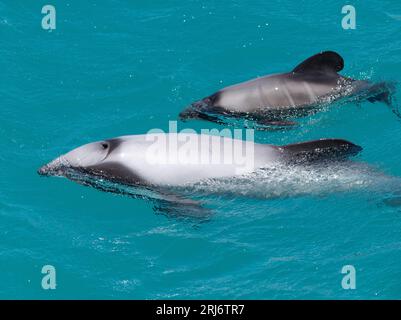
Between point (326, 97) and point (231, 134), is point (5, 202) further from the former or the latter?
point (326, 97)

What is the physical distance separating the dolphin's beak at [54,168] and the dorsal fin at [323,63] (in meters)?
4.92

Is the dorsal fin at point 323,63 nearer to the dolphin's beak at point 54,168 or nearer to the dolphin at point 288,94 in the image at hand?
the dolphin at point 288,94

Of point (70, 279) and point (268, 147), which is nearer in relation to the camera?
point (70, 279)

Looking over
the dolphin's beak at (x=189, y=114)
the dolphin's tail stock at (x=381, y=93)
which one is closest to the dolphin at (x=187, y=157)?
the dolphin's beak at (x=189, y=114)

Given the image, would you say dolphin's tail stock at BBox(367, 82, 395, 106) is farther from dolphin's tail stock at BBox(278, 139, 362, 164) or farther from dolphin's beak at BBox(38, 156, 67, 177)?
dolphin's beak at BBox(38, 156, 67, 177)

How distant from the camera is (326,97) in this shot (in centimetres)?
1716

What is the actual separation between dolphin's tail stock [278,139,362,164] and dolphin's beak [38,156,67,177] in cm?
361

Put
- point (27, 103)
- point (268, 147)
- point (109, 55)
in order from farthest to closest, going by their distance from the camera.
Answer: point (109, 55) → point (27, 103) → point (268, 147)

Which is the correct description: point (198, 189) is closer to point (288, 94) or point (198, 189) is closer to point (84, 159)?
point (84, 159)

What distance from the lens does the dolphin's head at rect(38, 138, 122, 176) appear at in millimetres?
14961

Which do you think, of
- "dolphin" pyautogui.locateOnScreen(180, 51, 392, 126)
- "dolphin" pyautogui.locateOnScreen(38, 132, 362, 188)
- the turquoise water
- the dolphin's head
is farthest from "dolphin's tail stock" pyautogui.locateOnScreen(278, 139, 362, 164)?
the dolphin's head

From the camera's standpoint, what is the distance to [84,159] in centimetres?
1510
